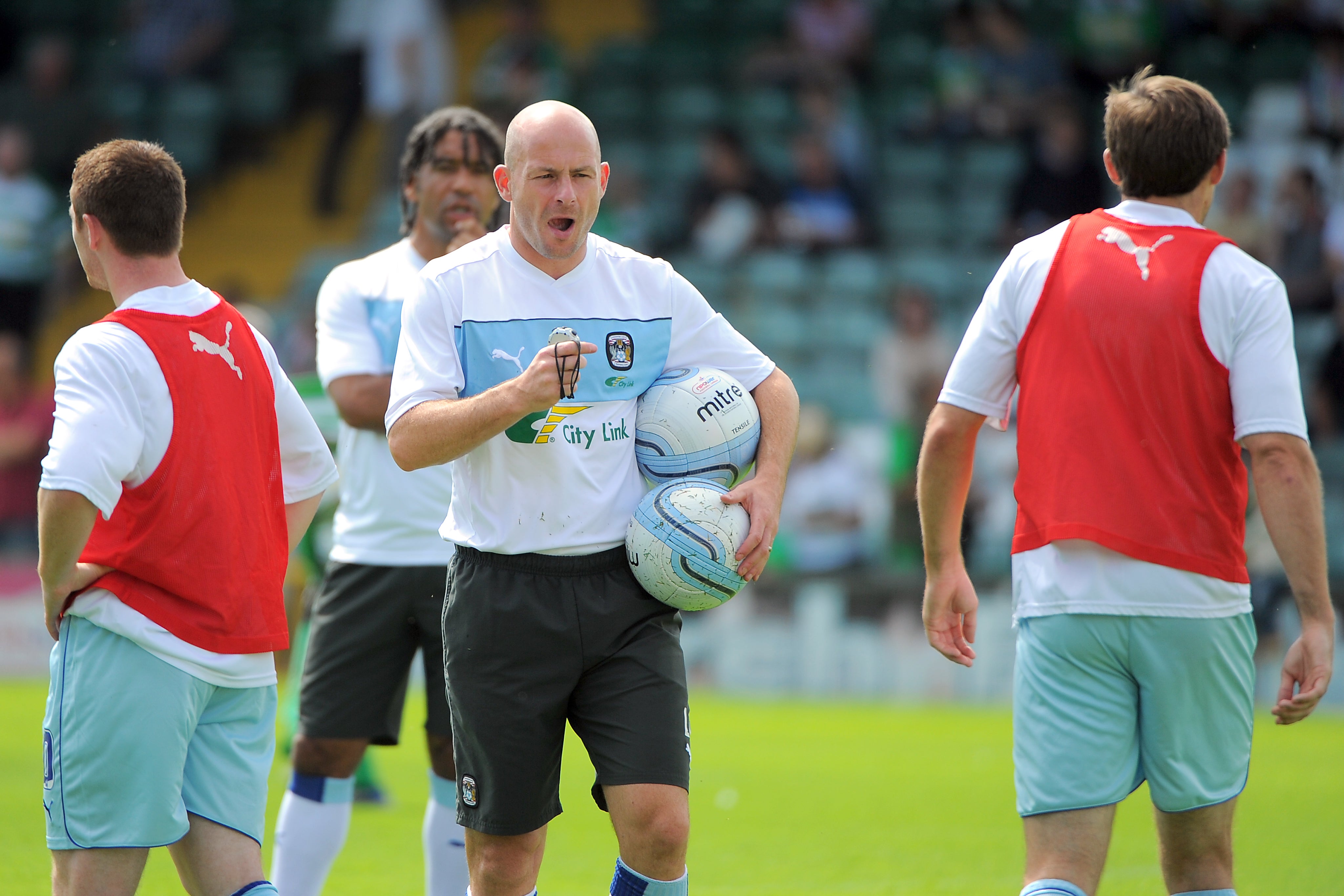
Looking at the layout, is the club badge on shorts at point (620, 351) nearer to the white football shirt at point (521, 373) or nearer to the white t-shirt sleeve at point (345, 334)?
the white football shirt at point (521, 373)

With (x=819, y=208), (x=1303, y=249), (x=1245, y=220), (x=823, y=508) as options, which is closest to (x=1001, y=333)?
(x=823, y=508)

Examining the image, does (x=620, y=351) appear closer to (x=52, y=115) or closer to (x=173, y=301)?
(x=173, y=301)

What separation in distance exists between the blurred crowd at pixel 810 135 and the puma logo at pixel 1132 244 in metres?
9.49

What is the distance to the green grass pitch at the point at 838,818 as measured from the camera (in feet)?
20.6

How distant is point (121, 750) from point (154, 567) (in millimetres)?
414

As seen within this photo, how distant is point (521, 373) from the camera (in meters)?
3.81

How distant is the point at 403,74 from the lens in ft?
55.9

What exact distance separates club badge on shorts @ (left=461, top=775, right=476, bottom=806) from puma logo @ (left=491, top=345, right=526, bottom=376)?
1.03 m

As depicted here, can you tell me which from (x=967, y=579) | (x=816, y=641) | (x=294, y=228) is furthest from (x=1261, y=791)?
(x=294, y=228)

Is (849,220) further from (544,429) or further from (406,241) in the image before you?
(544,429)

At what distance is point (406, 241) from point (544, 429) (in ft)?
5.63

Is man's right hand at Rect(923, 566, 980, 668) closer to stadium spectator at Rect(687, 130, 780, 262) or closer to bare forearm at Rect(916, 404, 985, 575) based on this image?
bare forearm at Rect(916, 404, 985, 575)

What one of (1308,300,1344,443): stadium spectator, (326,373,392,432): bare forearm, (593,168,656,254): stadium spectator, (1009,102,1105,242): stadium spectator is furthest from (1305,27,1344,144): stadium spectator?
(326,373,392,432): bare forearm

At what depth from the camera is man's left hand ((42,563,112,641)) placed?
11.1ft
